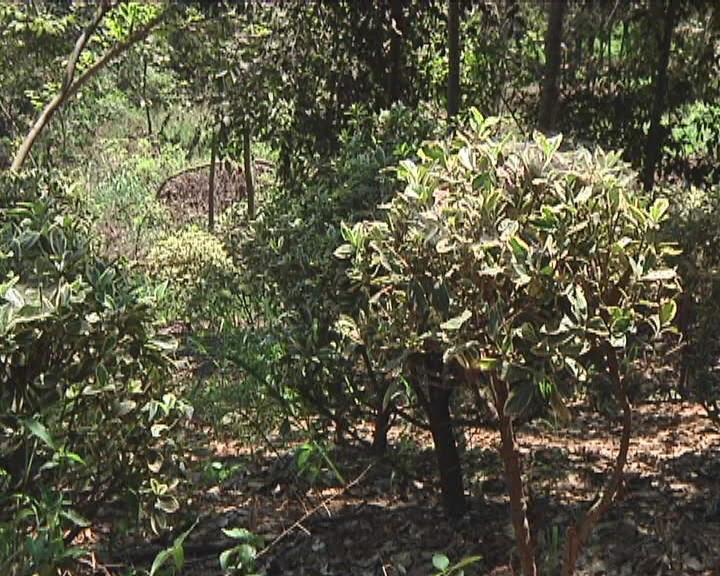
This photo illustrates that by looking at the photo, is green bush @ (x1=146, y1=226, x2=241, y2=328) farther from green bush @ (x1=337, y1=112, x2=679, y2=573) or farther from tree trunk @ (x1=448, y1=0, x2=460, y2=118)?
green bush @ (x1=337, y1=112, x2=679, y2=573)

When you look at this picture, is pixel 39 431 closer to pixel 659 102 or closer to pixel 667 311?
pixel 667 311

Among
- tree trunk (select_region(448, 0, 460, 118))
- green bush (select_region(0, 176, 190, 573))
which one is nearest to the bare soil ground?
green bush (select_region(0, 176, 190, 573))

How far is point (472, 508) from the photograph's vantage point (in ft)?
Result: 11.6

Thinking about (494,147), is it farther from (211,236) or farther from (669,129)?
(211,236)

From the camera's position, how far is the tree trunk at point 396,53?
5648 mm

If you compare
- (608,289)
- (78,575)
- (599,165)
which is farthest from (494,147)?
(78,575)

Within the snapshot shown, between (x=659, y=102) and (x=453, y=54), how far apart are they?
111 centimetres

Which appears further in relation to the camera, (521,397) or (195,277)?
(195,277)

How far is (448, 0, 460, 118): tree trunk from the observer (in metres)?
4.75

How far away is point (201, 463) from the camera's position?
380 centimetres

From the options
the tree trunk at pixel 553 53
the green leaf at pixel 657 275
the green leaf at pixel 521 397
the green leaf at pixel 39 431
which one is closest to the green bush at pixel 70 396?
the green leaf at pixel 39 431

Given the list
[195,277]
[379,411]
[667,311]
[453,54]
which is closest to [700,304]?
[379,411]

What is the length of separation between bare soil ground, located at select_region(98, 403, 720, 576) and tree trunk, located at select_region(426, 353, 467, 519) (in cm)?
6

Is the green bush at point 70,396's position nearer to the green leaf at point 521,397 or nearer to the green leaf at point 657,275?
the green leaf at point 521,397
